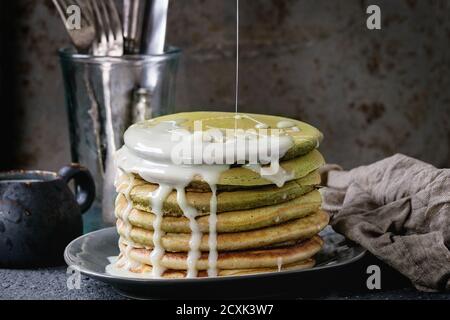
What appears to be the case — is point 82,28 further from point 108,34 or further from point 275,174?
point 275,174

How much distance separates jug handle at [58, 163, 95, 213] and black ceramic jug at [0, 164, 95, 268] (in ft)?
0.33

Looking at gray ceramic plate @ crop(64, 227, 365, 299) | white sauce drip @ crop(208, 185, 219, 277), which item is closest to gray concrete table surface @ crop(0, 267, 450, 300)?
gray ceramic plate @ crop(64, 227, 365, 299)

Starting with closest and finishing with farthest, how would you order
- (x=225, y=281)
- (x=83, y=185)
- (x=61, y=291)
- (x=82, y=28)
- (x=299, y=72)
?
(x=225, y=281)
(x=61, y=291)
(x=83, y=185)
(x=82, y=28)
(x=299, y=72)

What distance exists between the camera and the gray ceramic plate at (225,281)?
122cm

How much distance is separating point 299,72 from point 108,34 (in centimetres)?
72

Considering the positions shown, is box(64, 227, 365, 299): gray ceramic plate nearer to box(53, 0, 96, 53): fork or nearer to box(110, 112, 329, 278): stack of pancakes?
box(110, 112, 329, 278): stack of pancakes

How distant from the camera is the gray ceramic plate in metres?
1.22

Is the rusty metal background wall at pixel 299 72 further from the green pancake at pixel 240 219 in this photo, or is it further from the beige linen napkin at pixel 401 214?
the green pancake at pixel 240 219

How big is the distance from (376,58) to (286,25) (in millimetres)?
238

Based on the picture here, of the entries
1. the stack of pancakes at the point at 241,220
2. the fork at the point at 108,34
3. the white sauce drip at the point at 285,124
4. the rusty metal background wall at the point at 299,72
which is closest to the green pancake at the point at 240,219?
the stack of pancakes at the point at 241,220

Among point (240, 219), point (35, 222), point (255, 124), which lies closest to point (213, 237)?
point (240, 219)

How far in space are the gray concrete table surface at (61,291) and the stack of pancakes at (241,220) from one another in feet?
0.19

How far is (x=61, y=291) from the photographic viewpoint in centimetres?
135

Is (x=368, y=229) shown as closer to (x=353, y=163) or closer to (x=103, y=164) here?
(x=103, y=164)
